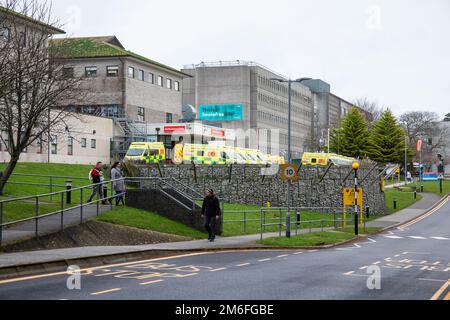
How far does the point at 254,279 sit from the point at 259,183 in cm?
3163

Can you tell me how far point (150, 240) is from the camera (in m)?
23.6

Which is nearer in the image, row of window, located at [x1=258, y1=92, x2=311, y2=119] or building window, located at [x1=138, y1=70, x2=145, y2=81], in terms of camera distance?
building window, located at [x1=138, y1=70, x2=145, y2=81]

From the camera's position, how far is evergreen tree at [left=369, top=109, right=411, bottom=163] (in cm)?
9341

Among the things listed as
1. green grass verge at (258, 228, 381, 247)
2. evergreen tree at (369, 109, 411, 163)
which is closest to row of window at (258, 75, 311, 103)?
evergreen tree at (369, 109, 411, 163)

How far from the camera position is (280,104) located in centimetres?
12888

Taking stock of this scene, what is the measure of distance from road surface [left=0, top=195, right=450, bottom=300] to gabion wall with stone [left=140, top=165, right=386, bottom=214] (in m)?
23.1

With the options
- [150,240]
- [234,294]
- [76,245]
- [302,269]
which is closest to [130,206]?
[150,240]

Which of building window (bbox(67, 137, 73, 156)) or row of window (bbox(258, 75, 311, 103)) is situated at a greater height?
row of window (bbox(258, 75, 311, 103))

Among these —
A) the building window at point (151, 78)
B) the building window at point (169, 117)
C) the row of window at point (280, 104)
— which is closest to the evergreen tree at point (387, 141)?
the row of window at point (280, 104)

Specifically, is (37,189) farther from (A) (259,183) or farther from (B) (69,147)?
(B) (69,147)

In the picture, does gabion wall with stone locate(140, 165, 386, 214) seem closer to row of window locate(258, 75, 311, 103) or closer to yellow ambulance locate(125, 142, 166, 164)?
yellow ambulance locate(125, 142, 166, 164)

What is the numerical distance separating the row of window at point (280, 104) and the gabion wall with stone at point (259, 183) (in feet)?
236

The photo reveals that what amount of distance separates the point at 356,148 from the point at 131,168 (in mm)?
53169
